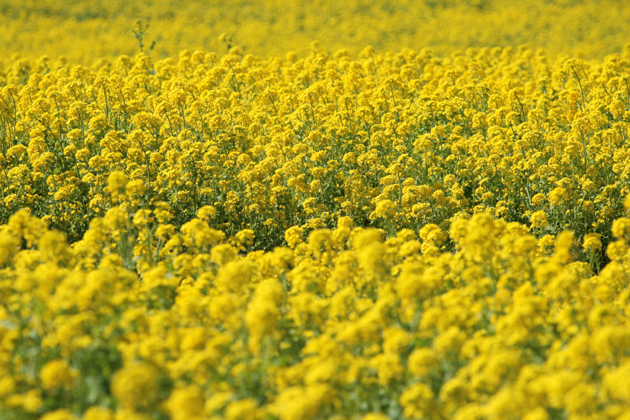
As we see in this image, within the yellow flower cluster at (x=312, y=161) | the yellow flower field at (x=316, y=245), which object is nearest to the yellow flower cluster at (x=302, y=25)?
the yellow flower field at (x=316, y=245)

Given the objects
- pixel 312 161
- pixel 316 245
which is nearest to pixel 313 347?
pixel 316 245

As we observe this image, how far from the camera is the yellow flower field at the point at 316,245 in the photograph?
13.0 ft

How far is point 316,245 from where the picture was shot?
579 centimetres

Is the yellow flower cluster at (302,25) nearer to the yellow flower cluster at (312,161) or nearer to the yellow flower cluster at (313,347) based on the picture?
the yellow flower cluster at (312,161)

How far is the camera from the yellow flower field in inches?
156

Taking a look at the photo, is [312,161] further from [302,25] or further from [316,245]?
[302,25]

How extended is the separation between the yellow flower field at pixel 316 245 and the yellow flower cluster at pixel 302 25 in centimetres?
1335

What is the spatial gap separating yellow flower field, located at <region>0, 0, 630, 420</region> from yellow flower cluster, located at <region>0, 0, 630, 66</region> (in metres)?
13.4

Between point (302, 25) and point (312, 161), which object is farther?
point (302, 25)

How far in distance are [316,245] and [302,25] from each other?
27316mm

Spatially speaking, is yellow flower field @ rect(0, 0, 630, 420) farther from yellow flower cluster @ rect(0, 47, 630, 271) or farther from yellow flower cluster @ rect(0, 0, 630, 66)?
yellow flower cluster @ rect(0, 0, 630, 66)

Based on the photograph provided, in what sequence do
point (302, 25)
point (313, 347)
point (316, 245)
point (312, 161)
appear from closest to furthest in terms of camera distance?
1. point (313, 347)
2. point (316, 245)
3. point (312, 161)
4. point (302, 25)

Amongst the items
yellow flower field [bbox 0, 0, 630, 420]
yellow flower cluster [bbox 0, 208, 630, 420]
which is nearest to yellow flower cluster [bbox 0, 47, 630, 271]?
yellow flower field [bbox 0, 0, 630, 420]

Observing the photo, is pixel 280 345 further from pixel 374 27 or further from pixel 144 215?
pixel 374 27
